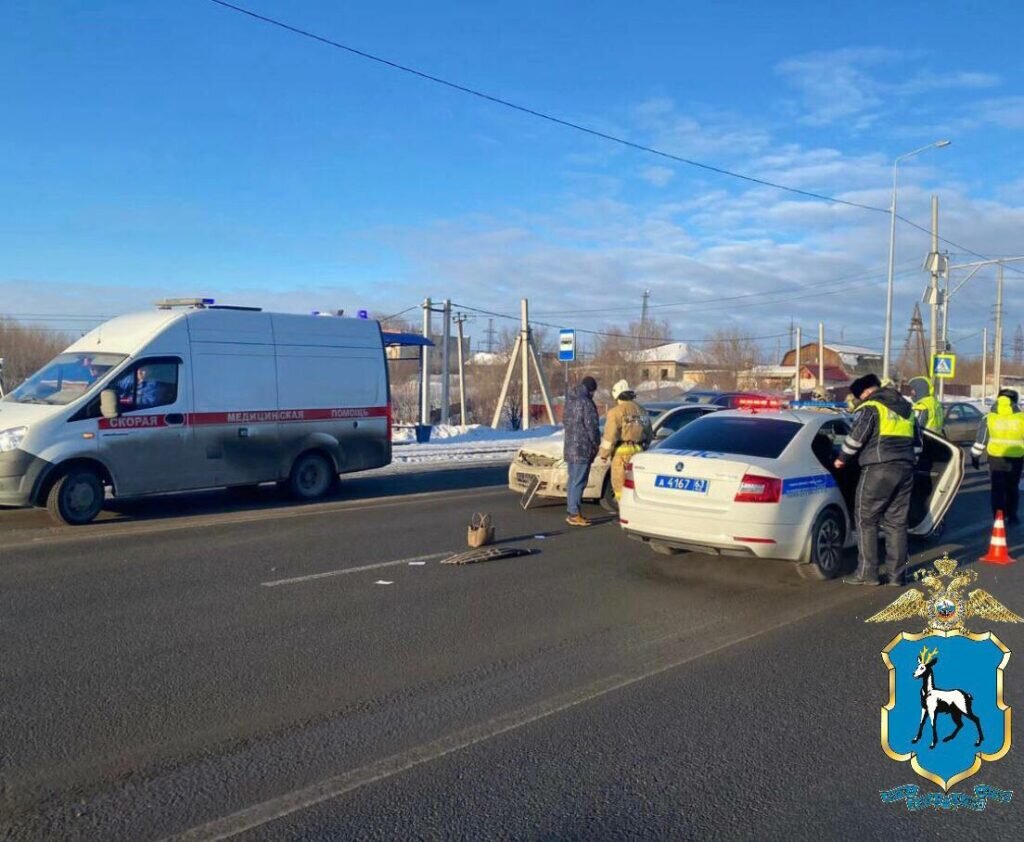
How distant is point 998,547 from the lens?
928cm

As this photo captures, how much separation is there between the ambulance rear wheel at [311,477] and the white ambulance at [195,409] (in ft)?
0.05

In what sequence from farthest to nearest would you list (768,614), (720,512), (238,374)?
(238,374), (720,512), (768,614)

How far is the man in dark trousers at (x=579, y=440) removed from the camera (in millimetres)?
10922

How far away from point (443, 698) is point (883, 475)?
456cm

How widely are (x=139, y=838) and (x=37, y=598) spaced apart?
4.33 m

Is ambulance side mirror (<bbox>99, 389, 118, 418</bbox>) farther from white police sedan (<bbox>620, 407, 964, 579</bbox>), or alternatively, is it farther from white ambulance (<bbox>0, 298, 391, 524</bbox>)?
white police sedan (<bbox>620, 407, 964, 579</bbox>)

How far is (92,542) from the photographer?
380 inches

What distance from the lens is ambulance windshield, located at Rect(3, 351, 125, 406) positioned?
11078 millimetres

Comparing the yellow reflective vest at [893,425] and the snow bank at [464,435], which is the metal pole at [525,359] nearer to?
the snow bank at [464,435]

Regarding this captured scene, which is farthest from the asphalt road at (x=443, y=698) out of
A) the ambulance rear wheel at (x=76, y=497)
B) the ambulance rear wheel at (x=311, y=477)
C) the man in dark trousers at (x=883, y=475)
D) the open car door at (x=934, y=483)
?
the ambulance rear wheel at (x=311, y=477)

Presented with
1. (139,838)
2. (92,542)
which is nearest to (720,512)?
(139,838)

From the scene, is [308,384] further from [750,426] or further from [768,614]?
[768,614]

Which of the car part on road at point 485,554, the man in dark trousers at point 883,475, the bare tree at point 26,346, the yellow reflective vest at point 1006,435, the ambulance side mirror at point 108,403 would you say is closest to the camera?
the man in dark trousers at point 883,475

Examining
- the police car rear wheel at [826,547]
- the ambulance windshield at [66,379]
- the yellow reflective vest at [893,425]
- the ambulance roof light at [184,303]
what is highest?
the ambulance roof light at [184,303]
